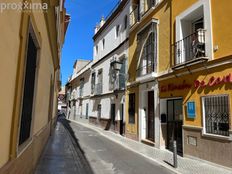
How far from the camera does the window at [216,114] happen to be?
7.73 m

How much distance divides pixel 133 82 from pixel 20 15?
11.8m

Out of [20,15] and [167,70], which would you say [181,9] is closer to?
[167,70]

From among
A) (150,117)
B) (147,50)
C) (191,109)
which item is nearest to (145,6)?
(147,50)

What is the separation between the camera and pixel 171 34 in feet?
36.6

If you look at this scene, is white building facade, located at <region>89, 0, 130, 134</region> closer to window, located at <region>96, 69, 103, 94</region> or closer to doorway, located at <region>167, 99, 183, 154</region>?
window, located at <region>96, 69, 103, 94</region>

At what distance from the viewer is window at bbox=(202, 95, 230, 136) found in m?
7.73

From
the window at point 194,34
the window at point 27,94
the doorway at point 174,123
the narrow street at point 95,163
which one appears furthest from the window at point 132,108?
the window at point 27,94

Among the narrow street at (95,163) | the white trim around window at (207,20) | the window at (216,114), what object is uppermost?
the white trim around window at (207,20)

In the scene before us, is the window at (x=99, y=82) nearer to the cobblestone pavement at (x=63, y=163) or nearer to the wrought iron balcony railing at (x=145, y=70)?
the wrought iron balcony railing at (x=145, y=70)

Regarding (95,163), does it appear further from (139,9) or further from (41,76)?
(139,9)

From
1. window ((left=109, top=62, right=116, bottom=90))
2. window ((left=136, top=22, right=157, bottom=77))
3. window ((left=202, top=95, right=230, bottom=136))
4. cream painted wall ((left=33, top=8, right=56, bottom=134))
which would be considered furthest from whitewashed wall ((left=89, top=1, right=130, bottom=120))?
cream painted wall ((left=33, top=8, right=56, bottom=134))

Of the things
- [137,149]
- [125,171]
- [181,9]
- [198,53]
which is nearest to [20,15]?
[125,171]

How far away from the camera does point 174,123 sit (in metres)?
10.9

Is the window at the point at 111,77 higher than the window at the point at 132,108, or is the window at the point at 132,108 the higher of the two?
the window at the point at 111,77
